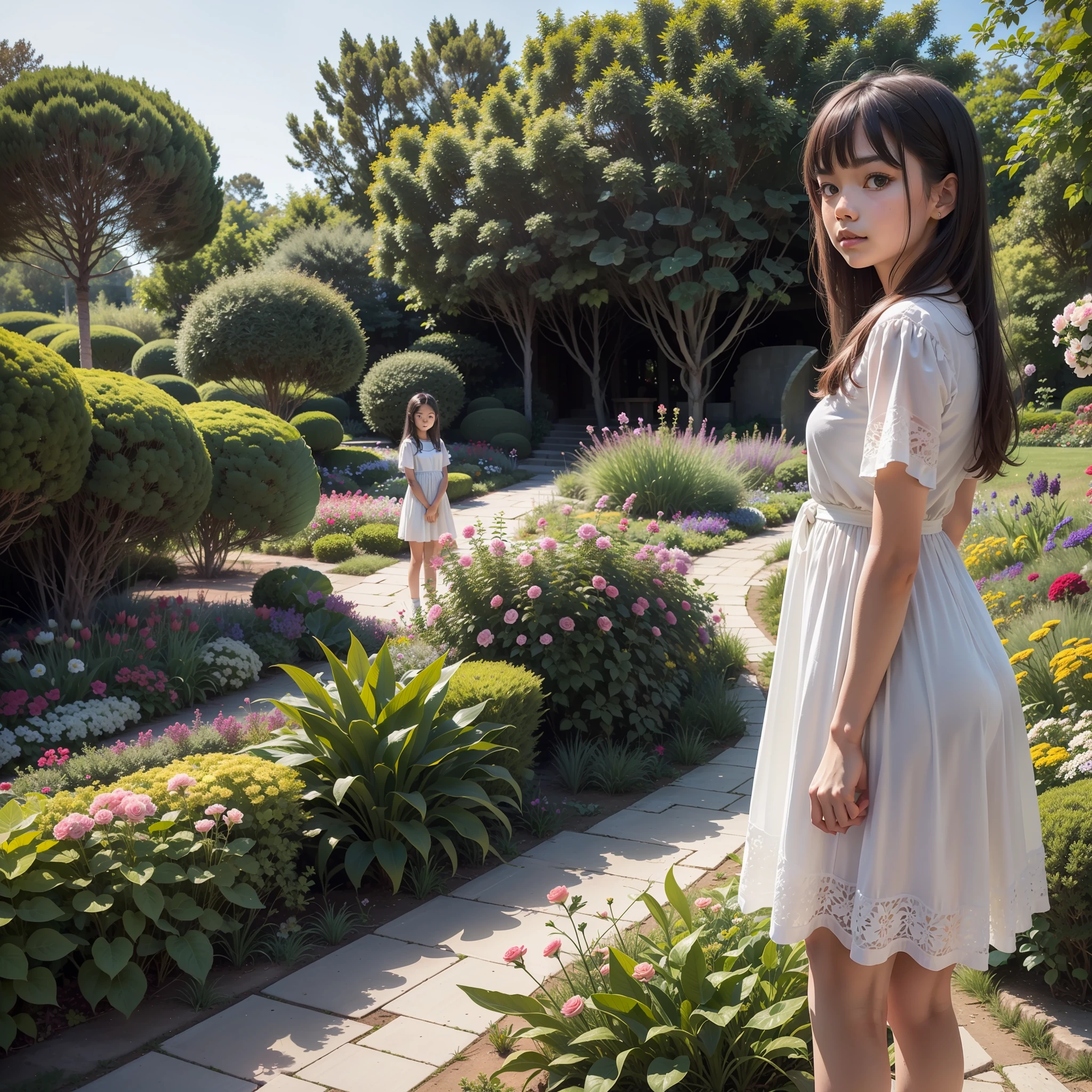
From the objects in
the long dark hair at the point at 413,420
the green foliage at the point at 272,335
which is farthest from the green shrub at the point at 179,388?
the long dark hair at the point at 413,420

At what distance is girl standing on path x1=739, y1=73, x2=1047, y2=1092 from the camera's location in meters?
1.34

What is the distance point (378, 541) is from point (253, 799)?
7.96 meters

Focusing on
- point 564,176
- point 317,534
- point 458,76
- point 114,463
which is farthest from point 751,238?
point 458,76

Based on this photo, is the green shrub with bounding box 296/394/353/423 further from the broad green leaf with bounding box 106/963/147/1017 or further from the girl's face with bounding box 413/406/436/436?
the broad green leaf with bounding box 106/963/147/1017

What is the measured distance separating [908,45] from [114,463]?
54.2 feet

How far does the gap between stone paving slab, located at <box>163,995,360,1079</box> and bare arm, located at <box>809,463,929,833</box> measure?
5.33 feet

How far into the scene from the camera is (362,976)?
8.99ft

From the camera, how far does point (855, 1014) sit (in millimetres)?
1415

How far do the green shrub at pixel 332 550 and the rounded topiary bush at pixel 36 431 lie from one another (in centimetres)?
505

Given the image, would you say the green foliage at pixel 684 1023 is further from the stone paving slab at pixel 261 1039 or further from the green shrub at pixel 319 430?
the green shrub at pixel 319 430

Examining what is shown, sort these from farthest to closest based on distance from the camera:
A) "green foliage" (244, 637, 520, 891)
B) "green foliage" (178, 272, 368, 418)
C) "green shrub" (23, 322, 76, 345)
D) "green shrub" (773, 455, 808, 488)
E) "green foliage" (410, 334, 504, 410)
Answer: "green shrub" (23, 322, 76, 345) → "green foliage" (410, 334, 504, 410) → "green foliage" (178, 272, 368, 418) → "green shrub" (773, 455, 808, 488) → "green foliage" (244, 637, 520, 891)

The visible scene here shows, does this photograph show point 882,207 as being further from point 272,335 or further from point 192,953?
point 272,335

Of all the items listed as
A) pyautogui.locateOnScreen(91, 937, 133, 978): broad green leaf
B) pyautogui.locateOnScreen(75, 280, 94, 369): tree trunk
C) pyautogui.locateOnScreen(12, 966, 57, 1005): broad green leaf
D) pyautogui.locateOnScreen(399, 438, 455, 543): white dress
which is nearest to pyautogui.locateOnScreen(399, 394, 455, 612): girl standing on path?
pyautogui.locateOnScreen(399, 438, 455, 543): white dress

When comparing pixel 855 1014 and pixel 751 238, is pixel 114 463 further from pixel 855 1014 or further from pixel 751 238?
pixel 751 238
